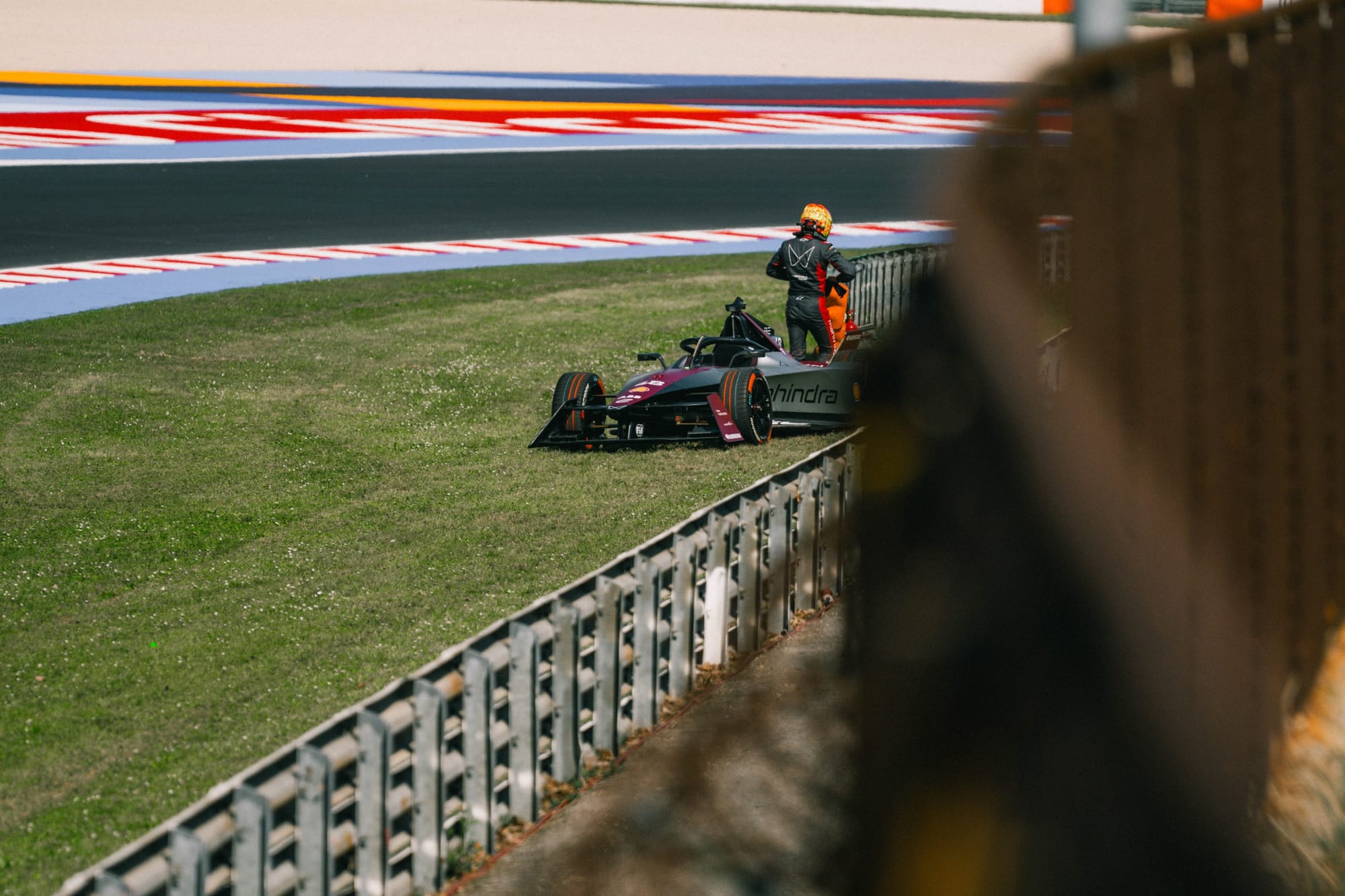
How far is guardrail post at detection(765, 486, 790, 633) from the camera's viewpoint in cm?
676

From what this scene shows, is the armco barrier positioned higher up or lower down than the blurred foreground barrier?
lower down

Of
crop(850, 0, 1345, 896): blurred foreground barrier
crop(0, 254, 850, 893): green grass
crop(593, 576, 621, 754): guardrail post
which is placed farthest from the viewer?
crop(0, 254, 850, 893): green grass

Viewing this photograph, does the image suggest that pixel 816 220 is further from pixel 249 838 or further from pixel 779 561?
pixel 249 838

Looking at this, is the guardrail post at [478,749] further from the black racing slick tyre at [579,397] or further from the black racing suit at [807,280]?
the black racing suit at [807,280]

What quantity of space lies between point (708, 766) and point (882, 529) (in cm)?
351

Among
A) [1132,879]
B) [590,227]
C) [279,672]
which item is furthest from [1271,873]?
[590,227]

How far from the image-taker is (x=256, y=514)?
9.41 metres

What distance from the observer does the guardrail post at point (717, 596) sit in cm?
629

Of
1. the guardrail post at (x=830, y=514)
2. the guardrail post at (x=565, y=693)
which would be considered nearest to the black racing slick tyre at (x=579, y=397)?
the guardrail post at (x=830, y=514)

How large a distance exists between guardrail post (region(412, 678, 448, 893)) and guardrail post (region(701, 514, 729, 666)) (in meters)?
1.92

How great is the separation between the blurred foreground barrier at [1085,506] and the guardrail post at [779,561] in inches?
150

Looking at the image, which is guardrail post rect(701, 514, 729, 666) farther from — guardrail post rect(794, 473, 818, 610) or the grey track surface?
the grey track surface

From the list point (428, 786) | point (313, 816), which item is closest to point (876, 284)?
point (428, 786)

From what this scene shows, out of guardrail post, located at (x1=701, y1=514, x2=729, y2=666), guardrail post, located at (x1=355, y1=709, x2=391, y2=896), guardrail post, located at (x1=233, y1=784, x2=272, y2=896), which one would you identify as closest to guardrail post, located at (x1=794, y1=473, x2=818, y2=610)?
guardrail post, located at (x1=701, y1=514, x2=729, y2=666)
